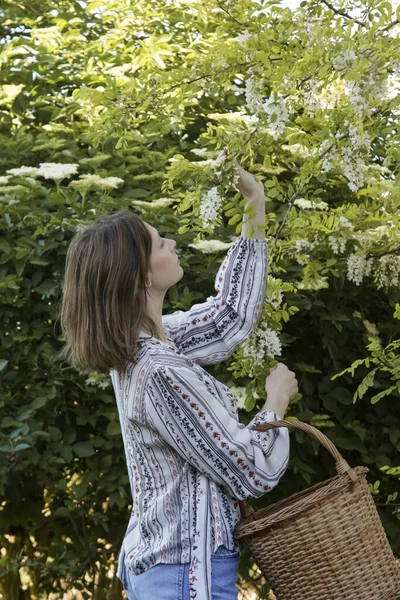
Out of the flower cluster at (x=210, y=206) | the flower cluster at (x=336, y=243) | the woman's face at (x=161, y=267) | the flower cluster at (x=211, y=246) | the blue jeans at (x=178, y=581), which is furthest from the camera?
the flower cluster at (x=211, y=246)

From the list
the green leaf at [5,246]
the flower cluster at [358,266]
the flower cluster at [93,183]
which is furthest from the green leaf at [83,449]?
the flower cluster at [358,266]

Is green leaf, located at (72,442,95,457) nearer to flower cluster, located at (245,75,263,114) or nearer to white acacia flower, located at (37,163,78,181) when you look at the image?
white acacia flower, located at (37,163,78,181)

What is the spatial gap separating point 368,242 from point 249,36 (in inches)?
27.4

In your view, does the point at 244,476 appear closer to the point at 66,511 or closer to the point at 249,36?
the point at 249,36

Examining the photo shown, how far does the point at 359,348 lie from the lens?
292cm

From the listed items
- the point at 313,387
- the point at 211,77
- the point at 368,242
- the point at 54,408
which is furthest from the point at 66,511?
the point at 211,77

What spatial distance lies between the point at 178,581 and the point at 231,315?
59 centimetres

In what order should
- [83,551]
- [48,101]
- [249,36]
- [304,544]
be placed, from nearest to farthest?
[304,544] → [249,36] → [83,551] → [48,101]

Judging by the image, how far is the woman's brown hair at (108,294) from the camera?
5.49 feet

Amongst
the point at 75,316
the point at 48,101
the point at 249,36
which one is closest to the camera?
the point at 75,316

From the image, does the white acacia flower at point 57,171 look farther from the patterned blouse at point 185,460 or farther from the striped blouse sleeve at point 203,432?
the striped blouse sleeve at point 203,432

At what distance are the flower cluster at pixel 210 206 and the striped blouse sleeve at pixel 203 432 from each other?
40 cm

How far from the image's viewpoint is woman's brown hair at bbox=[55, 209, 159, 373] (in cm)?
167

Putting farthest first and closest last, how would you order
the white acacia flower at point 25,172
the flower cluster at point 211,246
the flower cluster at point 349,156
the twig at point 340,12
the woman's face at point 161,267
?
the white acacia flower at point 25,172, the flower cluster at point 211,246, the twig at point 340,12, the flower cluster at point 349,156, the woman's face at point 161,267
